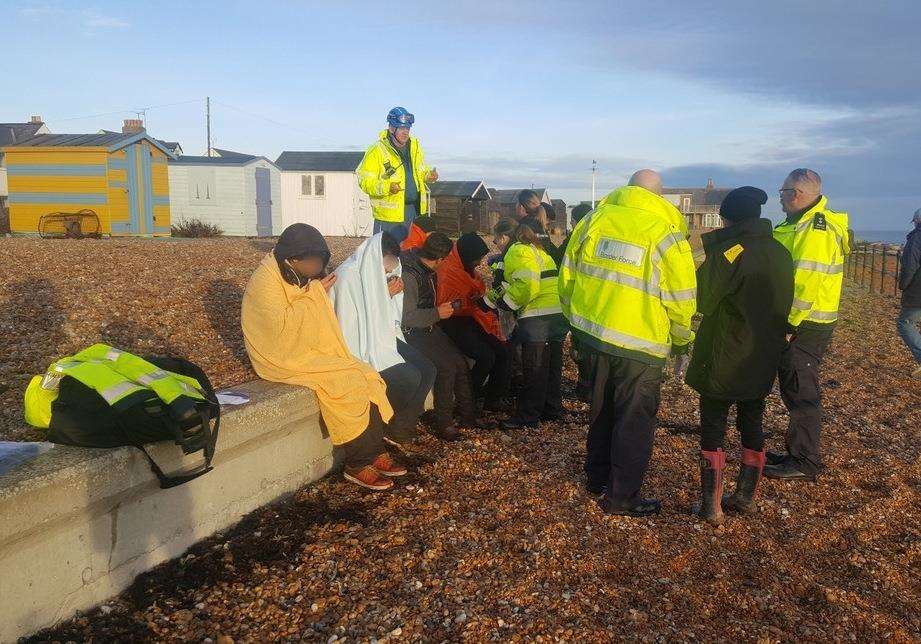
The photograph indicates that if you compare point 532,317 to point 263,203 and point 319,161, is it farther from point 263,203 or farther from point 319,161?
point 319,161

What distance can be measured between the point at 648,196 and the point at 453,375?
7.05ft

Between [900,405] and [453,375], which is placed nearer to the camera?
[453,375]

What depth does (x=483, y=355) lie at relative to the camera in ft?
19.8

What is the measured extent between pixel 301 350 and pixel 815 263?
3.37 meters

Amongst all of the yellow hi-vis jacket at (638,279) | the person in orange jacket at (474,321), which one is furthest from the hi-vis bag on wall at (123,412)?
the person in orange jacket at (474,321)

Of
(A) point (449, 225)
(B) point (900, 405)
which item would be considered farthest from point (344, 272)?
(A) point (449, 225)

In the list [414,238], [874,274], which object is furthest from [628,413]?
[874,274]

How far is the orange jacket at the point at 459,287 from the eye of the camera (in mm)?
6016

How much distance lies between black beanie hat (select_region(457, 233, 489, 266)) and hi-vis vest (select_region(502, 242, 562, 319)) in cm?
25

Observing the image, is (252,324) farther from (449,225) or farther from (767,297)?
(449,225)

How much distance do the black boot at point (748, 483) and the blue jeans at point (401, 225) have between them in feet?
12.0

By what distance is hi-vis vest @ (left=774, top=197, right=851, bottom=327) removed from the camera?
4.82 metres

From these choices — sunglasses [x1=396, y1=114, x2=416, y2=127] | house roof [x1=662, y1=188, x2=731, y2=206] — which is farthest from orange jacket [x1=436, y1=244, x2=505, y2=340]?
house roof [x1=662, y1=188, x2=731, y2=206]

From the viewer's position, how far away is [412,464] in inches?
194
